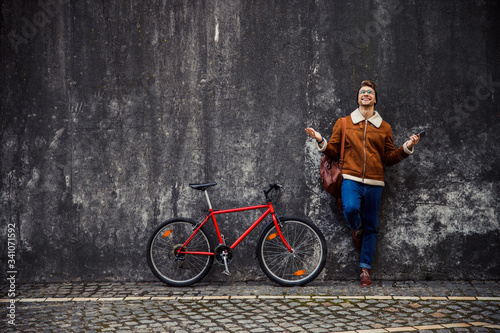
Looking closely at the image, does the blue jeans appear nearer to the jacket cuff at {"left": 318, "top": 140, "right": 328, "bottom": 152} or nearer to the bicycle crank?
the jacket cuff at {"left": 318, "top": 140, "right": 328, "bottom": 152}

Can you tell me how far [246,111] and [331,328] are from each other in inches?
125

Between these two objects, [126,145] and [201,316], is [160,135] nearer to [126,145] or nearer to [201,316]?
[126,145]

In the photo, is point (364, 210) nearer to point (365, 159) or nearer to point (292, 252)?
point (365, 159)

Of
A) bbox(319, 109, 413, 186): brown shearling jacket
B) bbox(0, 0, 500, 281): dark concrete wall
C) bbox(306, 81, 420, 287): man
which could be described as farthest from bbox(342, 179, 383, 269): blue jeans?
bbox(0, 0, 500, 281): dark concrete wall

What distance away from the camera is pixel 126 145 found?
676cm

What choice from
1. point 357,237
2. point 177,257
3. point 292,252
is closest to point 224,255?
point 177,257

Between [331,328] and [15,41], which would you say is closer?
[331,328]

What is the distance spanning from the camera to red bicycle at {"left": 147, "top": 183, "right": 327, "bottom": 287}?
631 cm

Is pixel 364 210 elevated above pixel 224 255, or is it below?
above

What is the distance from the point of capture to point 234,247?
6.54 meters

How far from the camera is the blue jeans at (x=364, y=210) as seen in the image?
242 inches

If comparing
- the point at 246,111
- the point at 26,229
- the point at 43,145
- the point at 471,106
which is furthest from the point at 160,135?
the point at 471,106

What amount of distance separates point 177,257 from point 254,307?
4.92 feet

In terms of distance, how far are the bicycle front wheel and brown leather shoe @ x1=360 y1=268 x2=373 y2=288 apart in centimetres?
56
